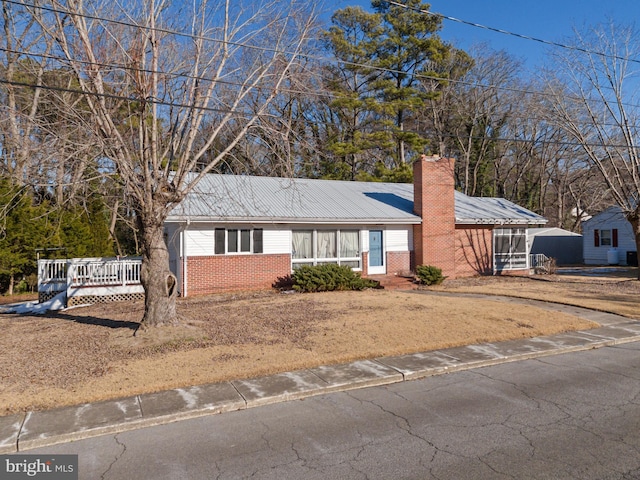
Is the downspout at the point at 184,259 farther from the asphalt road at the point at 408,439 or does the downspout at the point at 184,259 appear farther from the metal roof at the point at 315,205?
the asphalt road at the point at 408,439

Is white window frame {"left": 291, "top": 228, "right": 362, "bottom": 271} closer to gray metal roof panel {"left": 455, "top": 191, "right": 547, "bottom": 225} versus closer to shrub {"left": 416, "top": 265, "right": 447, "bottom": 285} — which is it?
shrub {"left": 416, "top": 265, "right": 447, "bottom": 285}

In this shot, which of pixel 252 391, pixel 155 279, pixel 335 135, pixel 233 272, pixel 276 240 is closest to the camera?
pixel 252 391

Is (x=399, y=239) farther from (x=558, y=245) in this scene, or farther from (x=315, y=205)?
(x=558, y=245)

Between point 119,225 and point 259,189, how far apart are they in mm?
17090

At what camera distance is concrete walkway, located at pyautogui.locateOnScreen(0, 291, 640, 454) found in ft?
17.7

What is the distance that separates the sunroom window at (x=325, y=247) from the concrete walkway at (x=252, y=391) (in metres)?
10.7

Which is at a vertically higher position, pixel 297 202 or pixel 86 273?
pixel 297 202

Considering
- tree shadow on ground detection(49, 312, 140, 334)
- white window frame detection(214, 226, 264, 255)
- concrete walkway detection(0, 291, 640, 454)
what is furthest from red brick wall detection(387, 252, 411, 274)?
tree shadow on ground detection(49, 312, 140, 334)

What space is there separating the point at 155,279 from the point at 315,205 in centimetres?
→ 1131

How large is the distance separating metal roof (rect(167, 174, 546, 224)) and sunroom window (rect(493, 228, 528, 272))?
2.79 ft

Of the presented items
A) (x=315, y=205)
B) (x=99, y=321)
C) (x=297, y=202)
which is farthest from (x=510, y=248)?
(x=99, y=321)

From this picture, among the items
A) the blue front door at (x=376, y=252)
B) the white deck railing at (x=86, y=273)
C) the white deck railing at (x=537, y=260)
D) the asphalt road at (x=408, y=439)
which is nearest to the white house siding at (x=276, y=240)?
the blue front door at (x=376, y=252)

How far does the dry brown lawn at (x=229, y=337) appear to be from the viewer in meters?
7.12

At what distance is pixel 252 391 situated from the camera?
662 centimetres
